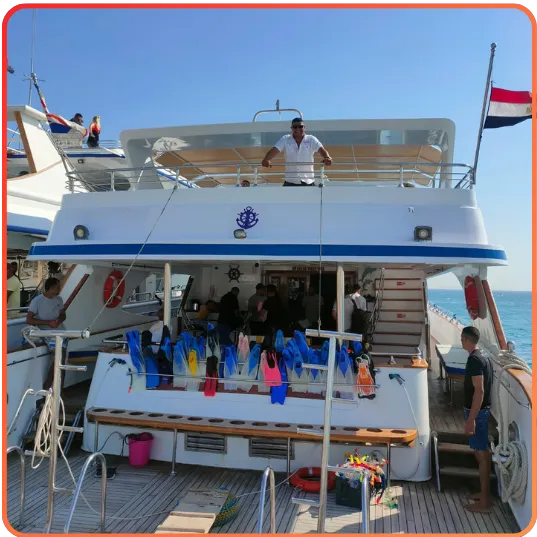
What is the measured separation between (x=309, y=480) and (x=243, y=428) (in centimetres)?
89

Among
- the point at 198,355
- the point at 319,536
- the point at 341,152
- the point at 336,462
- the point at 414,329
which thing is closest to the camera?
the point at 319,536

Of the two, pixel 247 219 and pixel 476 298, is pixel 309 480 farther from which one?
pixel 476 298

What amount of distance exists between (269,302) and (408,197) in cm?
310

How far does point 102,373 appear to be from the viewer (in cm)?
603

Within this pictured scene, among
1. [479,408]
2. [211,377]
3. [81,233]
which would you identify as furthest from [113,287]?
[479,408]

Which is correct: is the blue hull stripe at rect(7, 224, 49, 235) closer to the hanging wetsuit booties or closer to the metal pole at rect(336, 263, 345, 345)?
the hanging wetsuit booties

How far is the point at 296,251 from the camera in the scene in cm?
569

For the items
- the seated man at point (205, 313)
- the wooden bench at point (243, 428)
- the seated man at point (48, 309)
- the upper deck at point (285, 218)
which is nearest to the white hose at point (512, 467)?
the wooden bench at point (243, 428)

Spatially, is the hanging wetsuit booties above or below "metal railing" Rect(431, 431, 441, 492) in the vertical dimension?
above

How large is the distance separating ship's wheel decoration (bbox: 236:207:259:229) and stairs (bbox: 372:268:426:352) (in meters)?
3.68

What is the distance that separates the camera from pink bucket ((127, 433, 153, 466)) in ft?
18.7

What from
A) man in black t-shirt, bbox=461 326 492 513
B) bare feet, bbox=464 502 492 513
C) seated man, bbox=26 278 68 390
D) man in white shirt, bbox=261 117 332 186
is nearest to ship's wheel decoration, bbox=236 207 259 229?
man in white shirt, bbox=261 117 332 186

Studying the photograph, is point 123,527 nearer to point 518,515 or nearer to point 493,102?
point 518,515

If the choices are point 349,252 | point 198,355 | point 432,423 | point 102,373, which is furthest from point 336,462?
point 102,373
